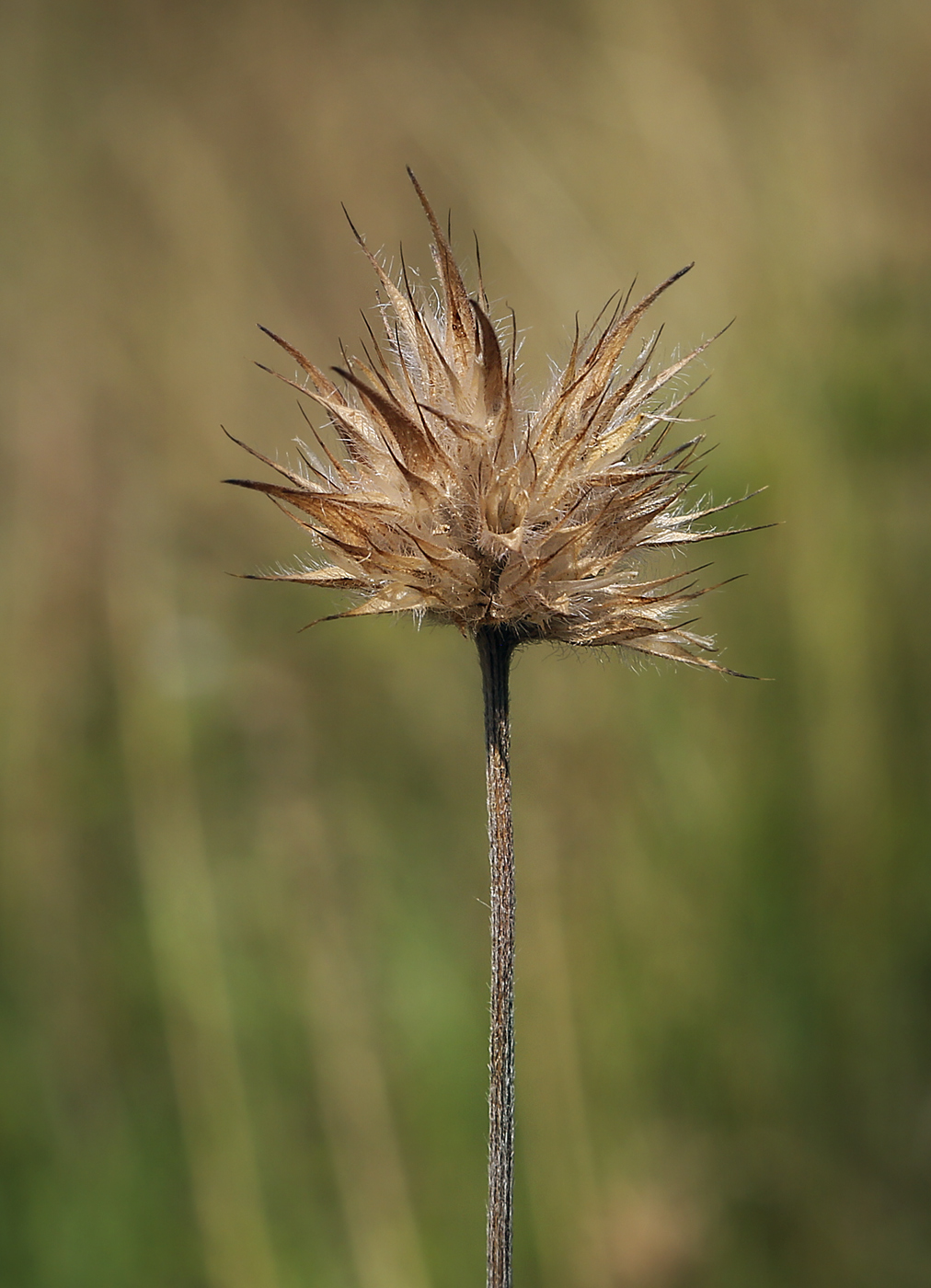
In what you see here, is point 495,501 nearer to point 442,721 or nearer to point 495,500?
point 495,500

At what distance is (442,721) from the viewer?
416cm

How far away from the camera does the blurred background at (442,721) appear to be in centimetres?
296

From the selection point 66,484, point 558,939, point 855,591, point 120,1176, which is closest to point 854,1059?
point 558,939

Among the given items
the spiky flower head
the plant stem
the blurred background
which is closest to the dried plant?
the spiky flower head

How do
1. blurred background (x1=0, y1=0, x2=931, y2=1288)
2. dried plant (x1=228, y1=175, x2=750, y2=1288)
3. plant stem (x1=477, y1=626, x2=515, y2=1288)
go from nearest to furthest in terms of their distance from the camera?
plant stem (x1=477, y1=626, x2=515, y2=1288) → dried plant (x1=228, y1=175, x2=750, y2=1288) → blurred background (x1=0, y1=0, x2=931, y2=1288)

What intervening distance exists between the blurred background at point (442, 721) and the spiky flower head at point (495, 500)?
1919mm

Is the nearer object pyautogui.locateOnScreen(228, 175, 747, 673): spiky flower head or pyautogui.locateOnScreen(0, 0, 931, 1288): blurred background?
pyautogui.locateOnScreen(228, 175, 747, 673): spiky flower head

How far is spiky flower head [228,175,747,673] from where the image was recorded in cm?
130

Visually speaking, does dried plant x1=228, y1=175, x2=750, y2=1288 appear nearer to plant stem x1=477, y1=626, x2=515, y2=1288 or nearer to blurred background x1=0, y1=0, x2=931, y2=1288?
plant stem x1=477, y1=626, x2=515, y2=1288

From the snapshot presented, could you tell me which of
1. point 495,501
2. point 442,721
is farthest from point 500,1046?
point 442,721

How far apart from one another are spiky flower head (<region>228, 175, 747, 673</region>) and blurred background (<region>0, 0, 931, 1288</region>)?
1919 mm

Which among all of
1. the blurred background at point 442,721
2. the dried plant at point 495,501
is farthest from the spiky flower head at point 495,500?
the blurred background at point 442,721

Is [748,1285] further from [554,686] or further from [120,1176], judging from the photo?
[554,686]

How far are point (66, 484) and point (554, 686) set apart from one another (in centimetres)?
241
